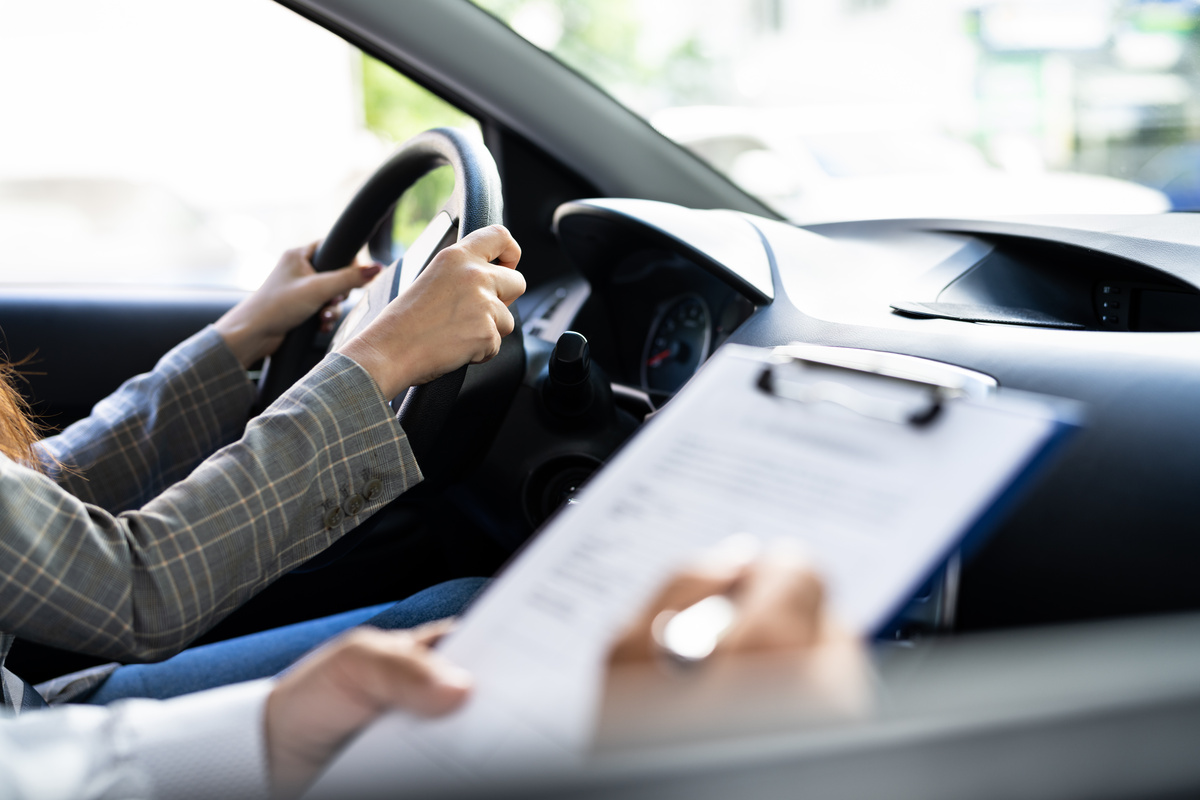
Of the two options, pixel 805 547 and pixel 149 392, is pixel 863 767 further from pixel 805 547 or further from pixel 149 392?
pixel 149 392

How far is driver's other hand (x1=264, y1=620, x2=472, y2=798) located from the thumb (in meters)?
0.79

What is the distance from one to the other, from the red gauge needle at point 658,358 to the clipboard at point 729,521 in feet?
2.66

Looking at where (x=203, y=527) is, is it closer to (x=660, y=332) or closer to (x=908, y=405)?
(x=908, y=405)

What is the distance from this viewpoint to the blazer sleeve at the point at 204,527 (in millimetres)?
670

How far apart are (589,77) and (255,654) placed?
2.95 ft

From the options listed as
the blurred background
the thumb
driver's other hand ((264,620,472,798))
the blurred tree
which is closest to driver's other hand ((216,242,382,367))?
the thumb

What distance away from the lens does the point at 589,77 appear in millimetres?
1425

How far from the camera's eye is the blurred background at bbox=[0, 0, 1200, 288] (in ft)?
7.67

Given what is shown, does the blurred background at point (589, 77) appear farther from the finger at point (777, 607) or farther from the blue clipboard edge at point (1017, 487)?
the finger at point (777, 607)

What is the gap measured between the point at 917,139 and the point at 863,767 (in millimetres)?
2768

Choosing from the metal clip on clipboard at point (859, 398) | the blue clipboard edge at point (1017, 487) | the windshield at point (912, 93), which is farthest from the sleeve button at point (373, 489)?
the windshield at point (912, 93)

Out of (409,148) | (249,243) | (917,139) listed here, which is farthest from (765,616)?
(249,243)

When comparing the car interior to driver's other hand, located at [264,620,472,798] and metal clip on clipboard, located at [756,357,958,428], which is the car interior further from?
driver's other hand, located at [264,620,472,798]

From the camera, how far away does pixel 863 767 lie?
348 millimetres
